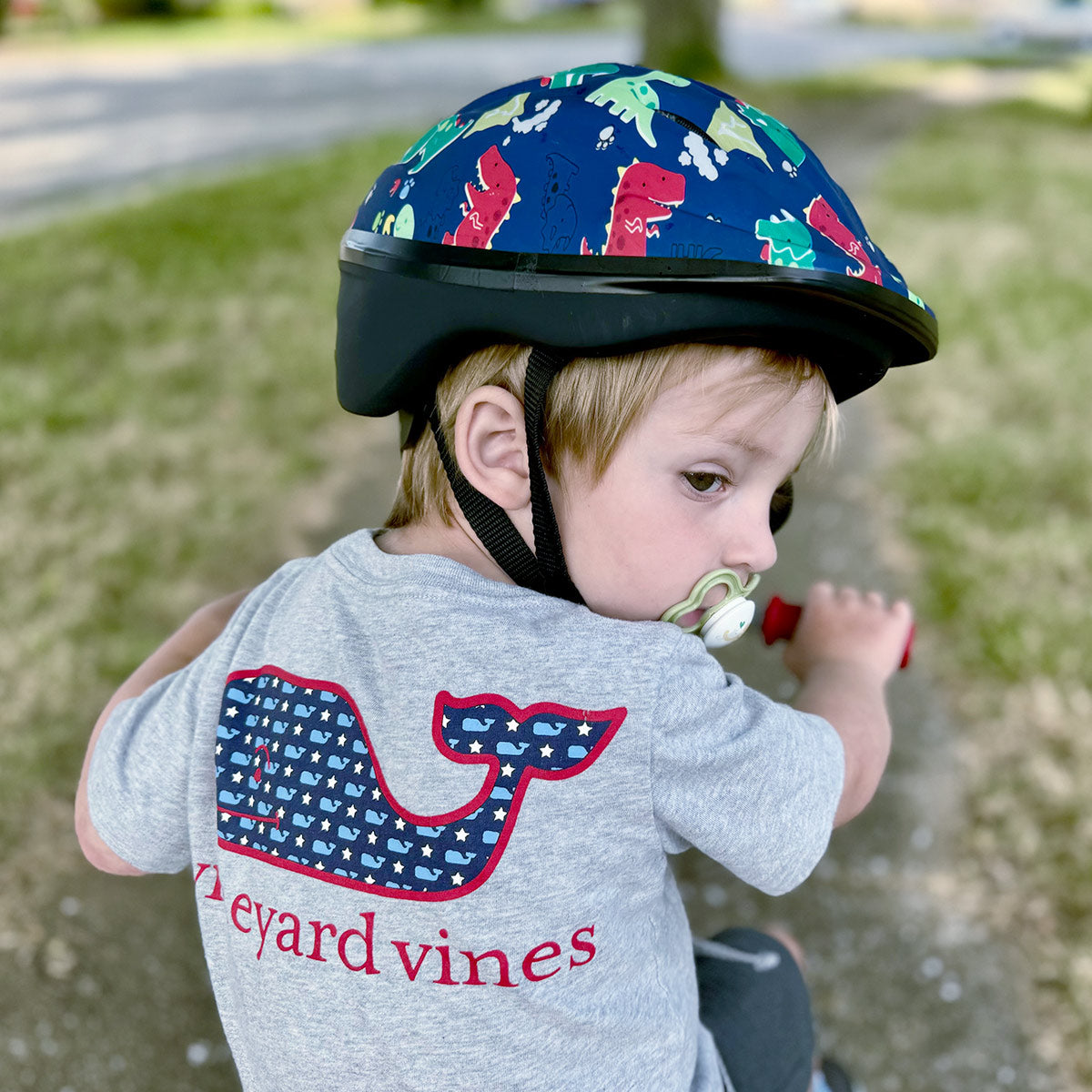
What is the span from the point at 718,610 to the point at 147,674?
0.90 meters

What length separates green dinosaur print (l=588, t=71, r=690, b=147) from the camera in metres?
1.51

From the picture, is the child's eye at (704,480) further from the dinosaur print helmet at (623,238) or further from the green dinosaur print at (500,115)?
the green dinosaur print at (500,115)

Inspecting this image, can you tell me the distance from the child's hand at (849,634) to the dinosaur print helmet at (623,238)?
415 mm

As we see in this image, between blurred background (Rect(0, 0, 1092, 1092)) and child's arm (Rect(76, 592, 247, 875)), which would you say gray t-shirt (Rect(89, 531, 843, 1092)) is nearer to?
child's arm (Rect(76, 592, 247, 875))

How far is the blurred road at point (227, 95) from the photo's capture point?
8.87m

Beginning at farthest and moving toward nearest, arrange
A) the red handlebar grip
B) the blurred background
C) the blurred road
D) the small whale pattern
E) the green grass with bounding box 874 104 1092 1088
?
the blurred road → the green grass with bounding box 874 104 1092 1088 → the blurred background → the red handlebar grip → the small whale pattern

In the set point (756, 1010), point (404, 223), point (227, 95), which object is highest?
point (404, 223)

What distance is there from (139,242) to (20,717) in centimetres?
423

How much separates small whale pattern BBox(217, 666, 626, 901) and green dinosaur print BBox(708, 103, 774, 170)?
785 millimetres

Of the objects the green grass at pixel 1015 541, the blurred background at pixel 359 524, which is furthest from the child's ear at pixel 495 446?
the green grass at pixel 1015 541

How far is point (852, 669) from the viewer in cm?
179

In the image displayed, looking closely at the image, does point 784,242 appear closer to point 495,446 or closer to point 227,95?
point 495,446

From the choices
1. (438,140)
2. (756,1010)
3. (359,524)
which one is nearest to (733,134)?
(438,140)

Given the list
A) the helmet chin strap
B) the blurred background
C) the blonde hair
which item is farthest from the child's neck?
the blurred background
